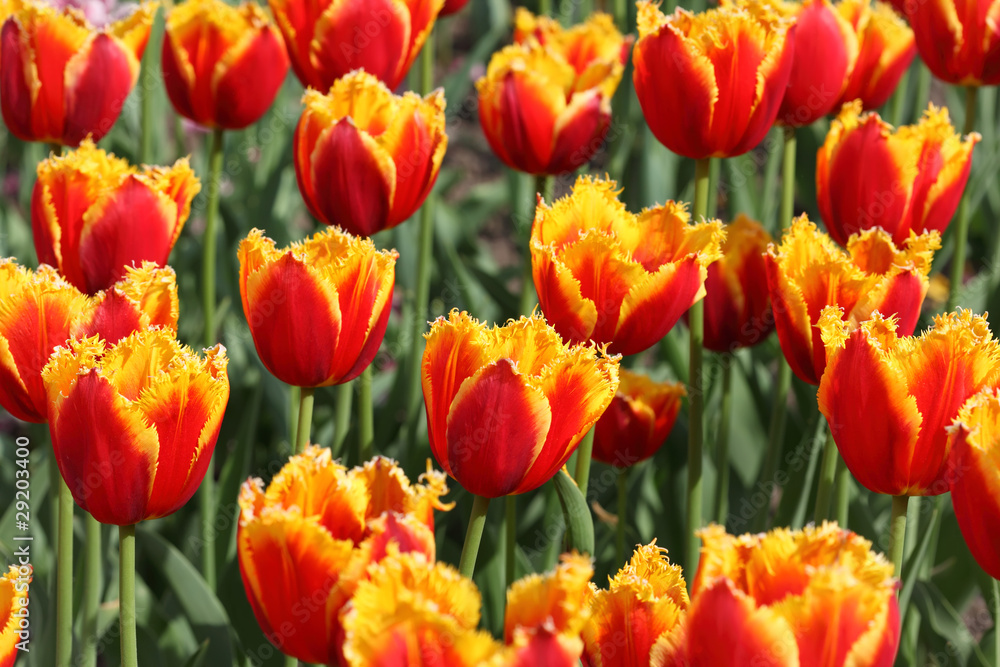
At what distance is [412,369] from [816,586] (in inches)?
51.4

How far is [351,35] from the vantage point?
1538mm

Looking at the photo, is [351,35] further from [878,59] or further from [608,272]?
[878,59]

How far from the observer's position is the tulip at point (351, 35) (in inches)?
60.4

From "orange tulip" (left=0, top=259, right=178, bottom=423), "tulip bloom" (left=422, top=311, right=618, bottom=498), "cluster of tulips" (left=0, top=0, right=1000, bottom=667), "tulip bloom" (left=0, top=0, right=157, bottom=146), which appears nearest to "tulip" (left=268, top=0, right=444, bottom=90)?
"cluster of tulips" (left=0, top=0, right=1000, bottom=667)

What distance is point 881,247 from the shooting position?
121cm

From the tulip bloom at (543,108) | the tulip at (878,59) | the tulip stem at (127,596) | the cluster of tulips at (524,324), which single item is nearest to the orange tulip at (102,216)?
the cluster of tulips at (524,324)

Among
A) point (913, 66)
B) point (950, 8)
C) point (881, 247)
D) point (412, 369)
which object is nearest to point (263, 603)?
point (881, 247)

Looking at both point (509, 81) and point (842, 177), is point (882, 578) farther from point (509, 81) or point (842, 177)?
point (509, 81)

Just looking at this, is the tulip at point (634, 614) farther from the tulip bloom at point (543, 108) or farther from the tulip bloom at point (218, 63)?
the tulip bloom at point (218, 63)

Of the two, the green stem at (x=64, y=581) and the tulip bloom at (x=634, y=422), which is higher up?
the tulip bloom at (x=634, y=422)

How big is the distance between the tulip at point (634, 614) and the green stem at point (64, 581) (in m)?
0.65

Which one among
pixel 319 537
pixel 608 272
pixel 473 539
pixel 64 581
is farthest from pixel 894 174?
pixel 64 581

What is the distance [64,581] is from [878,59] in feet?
4.76

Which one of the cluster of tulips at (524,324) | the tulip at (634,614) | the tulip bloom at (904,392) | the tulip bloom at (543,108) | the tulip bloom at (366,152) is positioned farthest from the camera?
the tulip bloom at (543,108)
